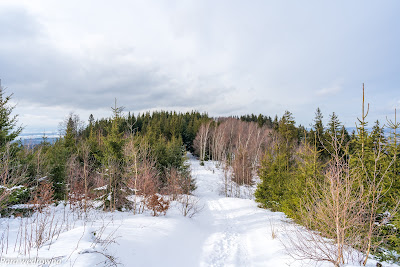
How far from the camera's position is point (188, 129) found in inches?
2176

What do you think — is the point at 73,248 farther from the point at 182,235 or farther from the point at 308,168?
the point at 308,168

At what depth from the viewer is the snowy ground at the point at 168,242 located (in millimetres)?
4765

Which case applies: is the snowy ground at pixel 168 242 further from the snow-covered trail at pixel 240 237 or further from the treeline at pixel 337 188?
the treeline at pixel 337 188

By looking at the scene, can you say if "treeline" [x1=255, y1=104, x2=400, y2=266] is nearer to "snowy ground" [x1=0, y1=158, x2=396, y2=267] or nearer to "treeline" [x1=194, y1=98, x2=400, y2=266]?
"treeline" [x1=194, y1=98, x2=400, y2=266]

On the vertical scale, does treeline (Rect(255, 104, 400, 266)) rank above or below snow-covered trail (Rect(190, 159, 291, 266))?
above

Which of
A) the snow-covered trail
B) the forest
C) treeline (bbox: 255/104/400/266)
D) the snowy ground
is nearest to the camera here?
the snowy ground

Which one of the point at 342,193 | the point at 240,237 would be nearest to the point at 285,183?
Answer: the point at 240,237

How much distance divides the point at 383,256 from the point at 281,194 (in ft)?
25.8

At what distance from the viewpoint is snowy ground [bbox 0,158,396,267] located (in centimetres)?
476

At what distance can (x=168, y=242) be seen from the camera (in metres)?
7.75

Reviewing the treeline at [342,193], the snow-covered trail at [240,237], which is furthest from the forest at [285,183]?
the snow-covered trail at [240,237]

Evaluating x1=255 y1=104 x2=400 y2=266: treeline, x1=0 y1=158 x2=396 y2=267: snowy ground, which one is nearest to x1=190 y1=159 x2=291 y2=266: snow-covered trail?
x1=0 y1=158 x2=396 y2=267: snowy ground

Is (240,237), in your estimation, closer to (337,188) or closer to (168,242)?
(168,242)

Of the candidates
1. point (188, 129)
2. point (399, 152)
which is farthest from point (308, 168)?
point (188, 129)
